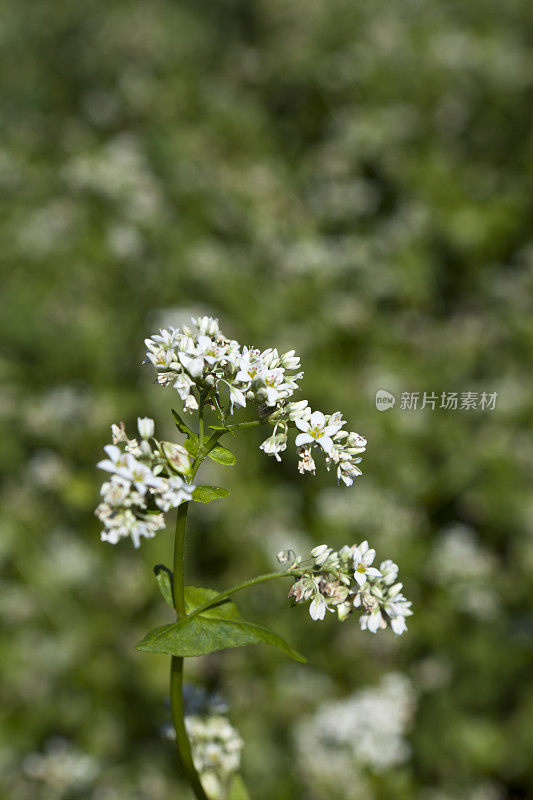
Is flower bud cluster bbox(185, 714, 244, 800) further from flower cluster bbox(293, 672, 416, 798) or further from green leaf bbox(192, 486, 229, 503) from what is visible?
flower cluster bbox(293, 672, 416, 798)

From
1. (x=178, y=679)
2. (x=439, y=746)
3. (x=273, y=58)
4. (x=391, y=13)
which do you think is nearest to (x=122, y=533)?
(x=178, y=679)

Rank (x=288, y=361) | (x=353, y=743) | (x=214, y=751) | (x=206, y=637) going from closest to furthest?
(x=206, y=637) < (x=288, y=361) < (x=214, y=751) < (x=353, y=743)

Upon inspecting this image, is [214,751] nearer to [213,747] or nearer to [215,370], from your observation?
[213,747]

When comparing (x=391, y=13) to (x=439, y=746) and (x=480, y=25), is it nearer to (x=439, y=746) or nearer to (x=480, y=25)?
(x=480, y=25)

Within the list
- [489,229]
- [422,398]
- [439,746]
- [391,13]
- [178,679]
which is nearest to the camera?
[178,679]

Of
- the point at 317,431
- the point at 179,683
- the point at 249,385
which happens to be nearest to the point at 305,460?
the point at 317,431

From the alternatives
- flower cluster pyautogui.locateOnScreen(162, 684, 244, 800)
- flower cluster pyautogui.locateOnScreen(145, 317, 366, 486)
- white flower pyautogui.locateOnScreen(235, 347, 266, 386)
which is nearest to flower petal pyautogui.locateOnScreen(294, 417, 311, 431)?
flower cluster pyautogui.locateOnScreen(145, 317, 366, 486)

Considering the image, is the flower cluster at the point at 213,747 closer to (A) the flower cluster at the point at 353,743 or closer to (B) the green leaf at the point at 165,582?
(B) the green leaf at the point at 165,582
